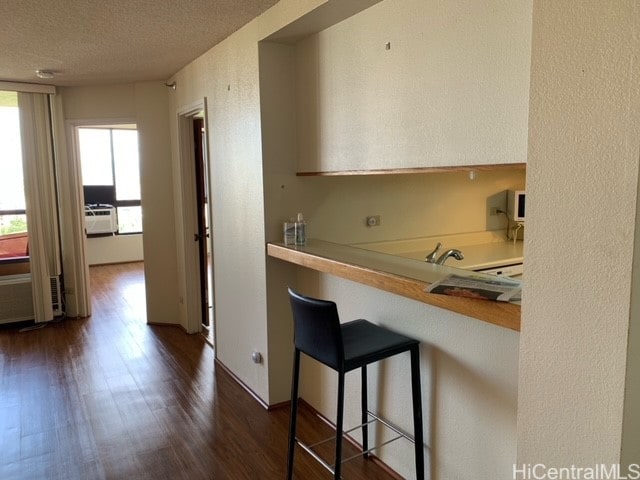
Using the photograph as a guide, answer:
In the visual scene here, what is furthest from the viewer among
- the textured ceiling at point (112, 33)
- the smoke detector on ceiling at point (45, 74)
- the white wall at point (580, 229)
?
the smoke detector on ceiling at point (45, 74)

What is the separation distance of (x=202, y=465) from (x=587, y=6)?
2.54 m

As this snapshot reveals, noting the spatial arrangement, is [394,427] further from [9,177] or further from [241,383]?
[9,177]

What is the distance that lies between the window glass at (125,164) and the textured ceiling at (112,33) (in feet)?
14.4

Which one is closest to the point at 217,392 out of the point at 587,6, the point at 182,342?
the point at 182,342

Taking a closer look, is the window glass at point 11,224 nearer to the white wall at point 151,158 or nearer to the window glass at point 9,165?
the window glass at point 9,165

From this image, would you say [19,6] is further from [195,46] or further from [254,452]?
[254,452]

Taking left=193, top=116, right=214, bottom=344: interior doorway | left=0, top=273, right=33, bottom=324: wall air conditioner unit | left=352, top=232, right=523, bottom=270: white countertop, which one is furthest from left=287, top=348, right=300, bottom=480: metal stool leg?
left=0, top=273, right=33, bottom=324: wall air conditioner unit

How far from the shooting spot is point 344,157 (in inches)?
105

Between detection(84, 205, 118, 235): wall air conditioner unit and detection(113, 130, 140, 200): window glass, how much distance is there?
325mm

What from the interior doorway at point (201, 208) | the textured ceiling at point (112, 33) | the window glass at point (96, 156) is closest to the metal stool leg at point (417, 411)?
the textured ceiling at point (112, 33)

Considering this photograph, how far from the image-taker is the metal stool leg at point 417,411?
2131 mm

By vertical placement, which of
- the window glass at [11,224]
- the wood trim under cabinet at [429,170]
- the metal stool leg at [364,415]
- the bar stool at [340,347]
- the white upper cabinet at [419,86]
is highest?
the white upper cabinet at [419,86]

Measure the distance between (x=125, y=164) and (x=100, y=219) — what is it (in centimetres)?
106

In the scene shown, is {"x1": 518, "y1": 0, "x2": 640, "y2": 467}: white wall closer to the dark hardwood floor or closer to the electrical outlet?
the dark hardwood floor
